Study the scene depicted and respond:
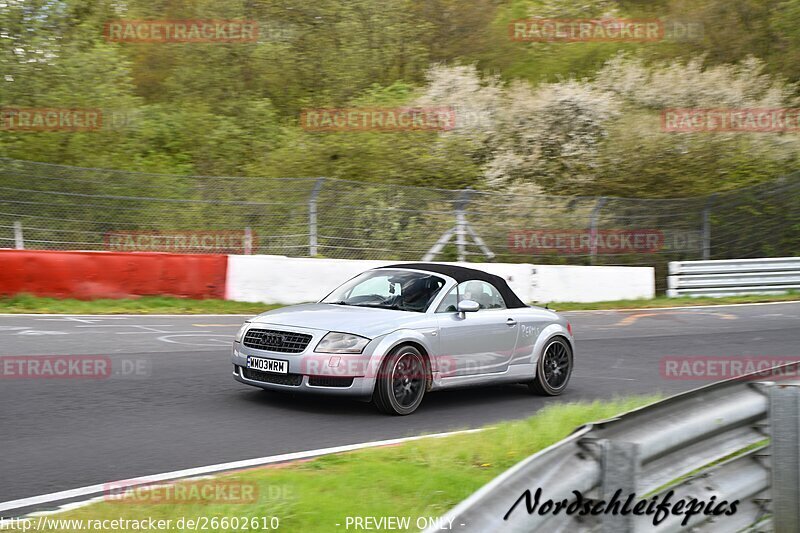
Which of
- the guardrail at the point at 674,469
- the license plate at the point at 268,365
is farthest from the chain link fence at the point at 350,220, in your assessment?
the guardrail at the point at 674,469

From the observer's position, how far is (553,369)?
11.0 m

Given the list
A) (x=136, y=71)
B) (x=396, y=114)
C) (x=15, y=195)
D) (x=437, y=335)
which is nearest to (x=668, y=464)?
(x=437, y=335)

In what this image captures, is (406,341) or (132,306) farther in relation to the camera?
(132,306)

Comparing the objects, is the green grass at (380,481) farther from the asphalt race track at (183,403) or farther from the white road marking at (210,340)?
the white road marking at (210,340)

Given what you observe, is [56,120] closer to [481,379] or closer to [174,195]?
[174,195]

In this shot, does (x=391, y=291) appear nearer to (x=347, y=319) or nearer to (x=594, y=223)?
(x=347, y=319)

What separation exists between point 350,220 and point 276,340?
11104 millimetres

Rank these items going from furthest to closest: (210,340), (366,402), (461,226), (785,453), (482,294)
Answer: (461,226) → (210,340) → (482,294) → (366,402) → (785,453)

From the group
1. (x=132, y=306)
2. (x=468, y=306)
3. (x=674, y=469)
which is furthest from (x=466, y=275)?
(x=132, y=306)

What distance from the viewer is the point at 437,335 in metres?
9.55

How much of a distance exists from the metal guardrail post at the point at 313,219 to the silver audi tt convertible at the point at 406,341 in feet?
29.7

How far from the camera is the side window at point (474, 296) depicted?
32.7 feet

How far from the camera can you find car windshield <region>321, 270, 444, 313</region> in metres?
9.86

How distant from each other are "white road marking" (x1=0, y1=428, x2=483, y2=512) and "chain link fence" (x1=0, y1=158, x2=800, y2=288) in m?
11.6
